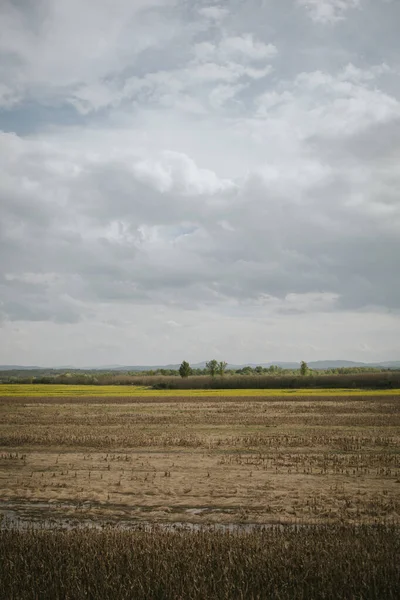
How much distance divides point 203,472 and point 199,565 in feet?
31.4

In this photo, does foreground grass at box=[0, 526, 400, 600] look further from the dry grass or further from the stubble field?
the dry grass

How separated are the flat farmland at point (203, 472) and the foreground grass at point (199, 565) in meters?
2.37

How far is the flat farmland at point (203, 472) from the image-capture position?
42.0 feet

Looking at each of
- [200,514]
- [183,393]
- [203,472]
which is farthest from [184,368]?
[200,514]

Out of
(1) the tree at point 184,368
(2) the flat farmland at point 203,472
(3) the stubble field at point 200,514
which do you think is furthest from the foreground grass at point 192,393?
(1) the tree at point 184,368

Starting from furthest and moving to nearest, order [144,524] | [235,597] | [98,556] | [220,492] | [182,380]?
1. [182,380]
2. [220,492]
3. [144,524]
4. [98,556]
5. [235,597]

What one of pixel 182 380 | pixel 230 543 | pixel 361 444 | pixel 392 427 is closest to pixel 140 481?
pixel 230 543

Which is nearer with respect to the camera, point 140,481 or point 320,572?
point 320,572

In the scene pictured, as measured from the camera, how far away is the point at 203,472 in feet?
57.9

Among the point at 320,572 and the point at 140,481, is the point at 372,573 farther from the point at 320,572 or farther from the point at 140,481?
the point at 140,481

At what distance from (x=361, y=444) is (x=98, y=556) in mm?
17661

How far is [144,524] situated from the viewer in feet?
38.6

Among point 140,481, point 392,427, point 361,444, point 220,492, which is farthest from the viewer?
point 392,427

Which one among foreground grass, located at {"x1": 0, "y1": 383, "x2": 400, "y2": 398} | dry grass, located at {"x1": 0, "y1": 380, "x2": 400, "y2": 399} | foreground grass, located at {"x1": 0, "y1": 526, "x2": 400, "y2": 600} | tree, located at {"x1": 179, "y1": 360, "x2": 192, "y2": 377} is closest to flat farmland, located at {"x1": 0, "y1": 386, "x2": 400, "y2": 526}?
foreground grass, located at {"x1": 0, "y1": 526, "x2": 400, "y2": 600}
